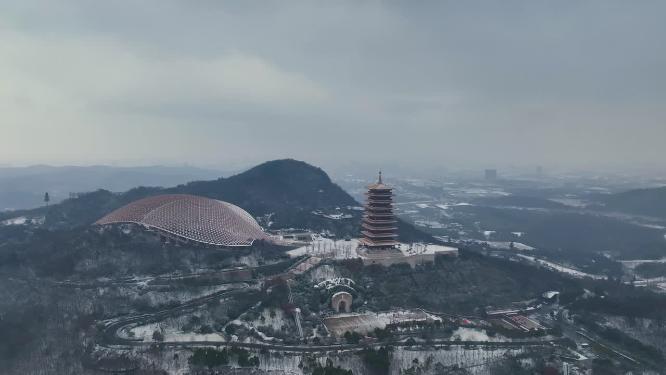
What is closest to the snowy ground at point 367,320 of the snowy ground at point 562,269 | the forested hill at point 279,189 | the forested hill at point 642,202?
the snowy ground at point 562,269

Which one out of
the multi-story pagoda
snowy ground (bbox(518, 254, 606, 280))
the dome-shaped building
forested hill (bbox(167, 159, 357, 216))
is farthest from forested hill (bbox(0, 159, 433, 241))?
snowy ground (bbox(518, 254, 606, 280))

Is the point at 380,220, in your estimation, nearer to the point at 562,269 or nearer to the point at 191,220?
the point at 191,220

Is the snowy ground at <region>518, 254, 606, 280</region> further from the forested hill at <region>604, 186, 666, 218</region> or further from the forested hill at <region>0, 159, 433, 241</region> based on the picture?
the forested hill at <region>604, 186, 666, 218</region>

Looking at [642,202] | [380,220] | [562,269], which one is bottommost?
[562,269]

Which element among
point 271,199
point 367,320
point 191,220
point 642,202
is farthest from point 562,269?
point 642,202

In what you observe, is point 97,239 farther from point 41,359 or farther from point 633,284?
point 633,284

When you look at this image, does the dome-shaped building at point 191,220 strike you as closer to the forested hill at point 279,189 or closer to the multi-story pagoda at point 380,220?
the multi-story pagoda at point 380,220
